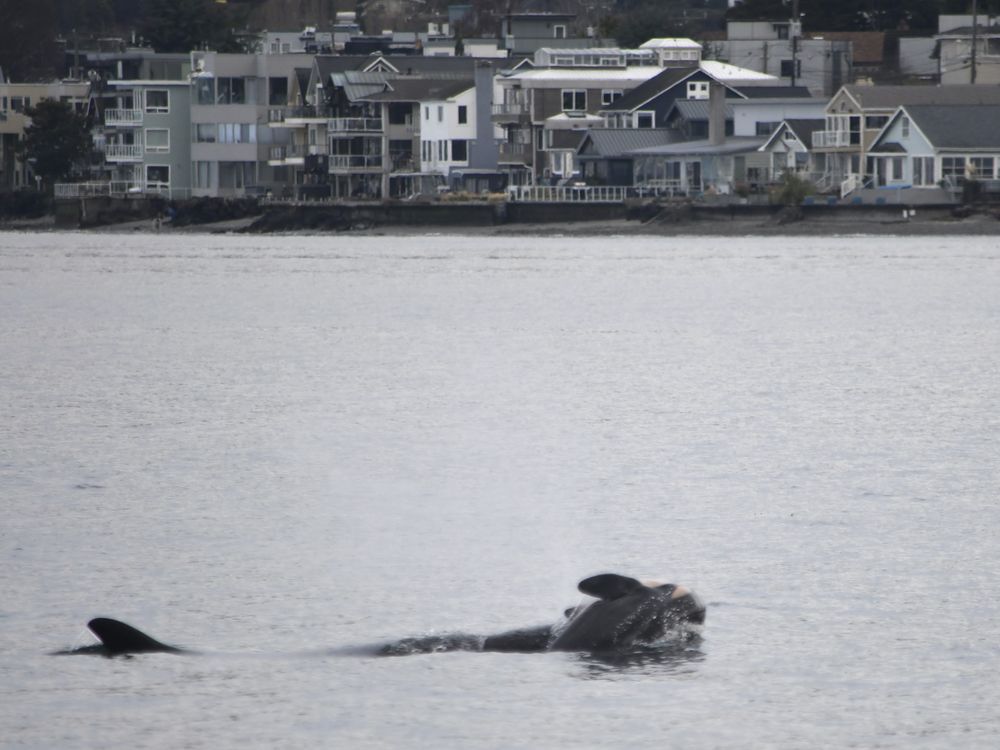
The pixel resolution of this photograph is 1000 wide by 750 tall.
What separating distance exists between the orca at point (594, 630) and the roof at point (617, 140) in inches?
3759

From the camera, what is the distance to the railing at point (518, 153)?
118812 mm

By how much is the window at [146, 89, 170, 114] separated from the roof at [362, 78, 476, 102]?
18345 mm

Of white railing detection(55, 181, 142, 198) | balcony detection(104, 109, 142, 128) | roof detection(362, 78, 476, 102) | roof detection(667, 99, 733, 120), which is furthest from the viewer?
balcony detection(104, 109, 142, 128)

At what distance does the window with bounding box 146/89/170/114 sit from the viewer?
135m

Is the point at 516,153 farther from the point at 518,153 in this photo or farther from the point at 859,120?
the point at 859,120

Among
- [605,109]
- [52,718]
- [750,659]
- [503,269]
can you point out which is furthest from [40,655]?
[605,109]

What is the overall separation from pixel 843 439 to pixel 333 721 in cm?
1672

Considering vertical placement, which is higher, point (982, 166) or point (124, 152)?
point (124, 152)

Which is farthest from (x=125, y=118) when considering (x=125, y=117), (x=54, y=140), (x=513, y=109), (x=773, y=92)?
(x=773, y=92)

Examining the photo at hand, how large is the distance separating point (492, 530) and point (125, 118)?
11837 cm

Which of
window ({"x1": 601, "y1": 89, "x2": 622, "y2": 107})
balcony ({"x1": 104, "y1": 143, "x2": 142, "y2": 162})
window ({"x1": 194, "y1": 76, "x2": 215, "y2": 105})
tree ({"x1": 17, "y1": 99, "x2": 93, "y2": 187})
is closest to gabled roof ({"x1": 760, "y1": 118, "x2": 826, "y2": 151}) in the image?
window ({"x1": 601, "y1": 89, "x2": 622, "y2": 107})

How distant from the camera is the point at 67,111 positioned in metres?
139

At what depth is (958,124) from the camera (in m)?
99.1

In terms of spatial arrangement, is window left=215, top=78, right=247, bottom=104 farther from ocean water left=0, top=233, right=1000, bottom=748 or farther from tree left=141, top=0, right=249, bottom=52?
ocean water left=0, top=233, right=1000, bottom=748
